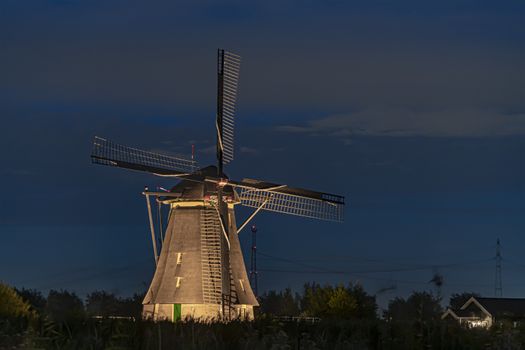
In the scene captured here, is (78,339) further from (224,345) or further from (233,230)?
(233,230)

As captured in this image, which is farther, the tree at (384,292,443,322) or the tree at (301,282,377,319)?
the tree at (301,282,377,319)

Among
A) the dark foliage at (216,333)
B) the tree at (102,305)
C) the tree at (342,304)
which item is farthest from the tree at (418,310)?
the tree at (342,304)

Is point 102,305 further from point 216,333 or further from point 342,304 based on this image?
point 342,304

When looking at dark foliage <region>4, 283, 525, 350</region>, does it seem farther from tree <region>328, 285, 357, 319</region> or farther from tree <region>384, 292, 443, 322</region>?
tree <region>328, 285, 357, 319</region>

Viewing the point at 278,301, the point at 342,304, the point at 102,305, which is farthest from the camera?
the point at 278,301

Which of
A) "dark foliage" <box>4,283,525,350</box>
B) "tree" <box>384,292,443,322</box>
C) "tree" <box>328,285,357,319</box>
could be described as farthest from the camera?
"tree" <box>328,285,357,319</box>

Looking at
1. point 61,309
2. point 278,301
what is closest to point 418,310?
point 61,309

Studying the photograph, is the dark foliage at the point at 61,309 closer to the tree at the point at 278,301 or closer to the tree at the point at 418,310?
the tree at the point at 418,310

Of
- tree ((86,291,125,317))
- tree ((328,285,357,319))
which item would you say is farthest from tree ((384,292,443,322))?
tree ((328,285,357,319))

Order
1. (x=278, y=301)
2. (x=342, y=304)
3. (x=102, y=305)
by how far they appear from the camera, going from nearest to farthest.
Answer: (x=102, y=305), (x=342, y=304), (x=278, y=301)

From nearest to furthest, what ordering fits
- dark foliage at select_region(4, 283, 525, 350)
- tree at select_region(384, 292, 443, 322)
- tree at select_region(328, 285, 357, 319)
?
dark foliage at select_region(4, 283, 525, 350)
tree at select_region(384, 292, 443, 322)
tree at select_region(328, 285, 357, 319)

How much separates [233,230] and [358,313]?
23358 mm

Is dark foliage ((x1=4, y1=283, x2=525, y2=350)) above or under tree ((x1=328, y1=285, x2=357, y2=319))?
under

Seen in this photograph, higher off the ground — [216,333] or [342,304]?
[342,304]
